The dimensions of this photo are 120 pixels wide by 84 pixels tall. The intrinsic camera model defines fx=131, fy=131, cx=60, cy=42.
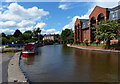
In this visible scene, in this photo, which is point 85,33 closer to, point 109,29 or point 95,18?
point 95,18

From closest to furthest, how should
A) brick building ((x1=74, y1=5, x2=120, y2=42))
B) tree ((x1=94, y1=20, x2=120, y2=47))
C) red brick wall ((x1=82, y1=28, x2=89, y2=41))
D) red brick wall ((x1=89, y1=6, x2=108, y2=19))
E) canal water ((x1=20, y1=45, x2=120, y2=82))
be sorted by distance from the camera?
1. canal water ((x1=20, y1=45, x2=120, y2=82))
2. tree ((x1=94, y1=20, x2=120, y2=47))
3. brick building ((x1=74, y1=5, x2=120, y2=42))
4. red brick wall ((x1=89, y1=6, x2=108, y2=19))
5. red brick wall ((x1=82, y1=28, x2=89, y2=41))

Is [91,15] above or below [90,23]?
above

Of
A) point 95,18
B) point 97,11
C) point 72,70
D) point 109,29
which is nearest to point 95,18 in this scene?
point 95,18

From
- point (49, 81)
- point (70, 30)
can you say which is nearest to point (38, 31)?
point (70, 30)

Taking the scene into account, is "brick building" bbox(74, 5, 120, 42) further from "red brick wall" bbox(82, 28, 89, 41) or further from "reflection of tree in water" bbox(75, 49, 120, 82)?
"reflection of tree in water" bbox(75, 49, 120, 82)

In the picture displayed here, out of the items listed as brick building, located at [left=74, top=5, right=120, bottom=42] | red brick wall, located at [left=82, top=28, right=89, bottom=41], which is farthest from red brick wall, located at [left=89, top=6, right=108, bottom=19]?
red brick wall, located at [left=82, top=28, right=89, bottom=41]

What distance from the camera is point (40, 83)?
25.9 ft

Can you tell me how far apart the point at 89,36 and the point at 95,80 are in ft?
131

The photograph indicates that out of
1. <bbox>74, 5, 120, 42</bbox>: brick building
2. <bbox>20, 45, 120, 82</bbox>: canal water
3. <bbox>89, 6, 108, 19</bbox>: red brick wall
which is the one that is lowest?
<bbox>20, 45, 120, 82</bbox>: canal water

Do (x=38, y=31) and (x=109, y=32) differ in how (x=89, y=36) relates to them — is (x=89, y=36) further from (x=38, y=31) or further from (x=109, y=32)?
(x=38, y=31)

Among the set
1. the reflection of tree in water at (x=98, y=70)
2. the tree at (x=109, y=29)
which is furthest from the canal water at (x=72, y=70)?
the tree at (x=109, y=29)

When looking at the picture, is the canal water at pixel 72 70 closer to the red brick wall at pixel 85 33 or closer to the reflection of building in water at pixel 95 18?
the reflection of building in water at pixel 95 18

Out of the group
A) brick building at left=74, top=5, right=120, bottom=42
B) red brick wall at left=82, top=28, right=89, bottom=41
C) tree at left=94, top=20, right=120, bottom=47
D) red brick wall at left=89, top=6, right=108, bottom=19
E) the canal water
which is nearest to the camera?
the canal water

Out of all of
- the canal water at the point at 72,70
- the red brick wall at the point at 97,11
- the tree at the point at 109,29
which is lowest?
the canal water at the point at 72,70
